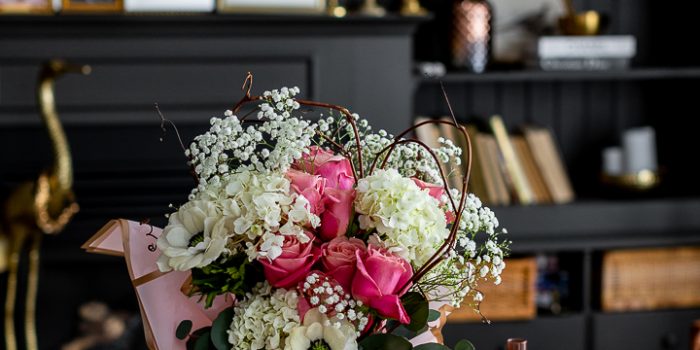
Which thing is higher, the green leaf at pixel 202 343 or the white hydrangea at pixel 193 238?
the white hydrangea at pixel 193 238

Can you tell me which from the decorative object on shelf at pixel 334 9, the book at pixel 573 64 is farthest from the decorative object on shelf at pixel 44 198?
the book at pixel 573 64

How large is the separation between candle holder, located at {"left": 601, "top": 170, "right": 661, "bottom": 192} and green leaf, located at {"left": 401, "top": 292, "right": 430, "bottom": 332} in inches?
85.5

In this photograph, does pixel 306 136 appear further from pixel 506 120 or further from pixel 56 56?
pixel 506 120

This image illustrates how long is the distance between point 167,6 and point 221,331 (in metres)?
Result: 1.79

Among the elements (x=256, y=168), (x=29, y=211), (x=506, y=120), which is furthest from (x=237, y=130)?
(x=506, y=120)

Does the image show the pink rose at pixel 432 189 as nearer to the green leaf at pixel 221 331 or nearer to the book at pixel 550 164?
the green leaf at pixel 221 331

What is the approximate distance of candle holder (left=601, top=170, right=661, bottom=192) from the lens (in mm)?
2924

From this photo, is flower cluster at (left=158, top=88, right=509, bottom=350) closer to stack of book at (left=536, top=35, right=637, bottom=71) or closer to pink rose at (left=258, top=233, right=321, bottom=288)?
pink rose at (left=258, top=233, right=321, bottom=288)

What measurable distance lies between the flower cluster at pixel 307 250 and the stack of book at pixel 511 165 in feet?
6.06

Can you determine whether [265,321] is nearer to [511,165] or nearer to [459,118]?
[511,165]

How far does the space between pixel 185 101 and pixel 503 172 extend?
937mm

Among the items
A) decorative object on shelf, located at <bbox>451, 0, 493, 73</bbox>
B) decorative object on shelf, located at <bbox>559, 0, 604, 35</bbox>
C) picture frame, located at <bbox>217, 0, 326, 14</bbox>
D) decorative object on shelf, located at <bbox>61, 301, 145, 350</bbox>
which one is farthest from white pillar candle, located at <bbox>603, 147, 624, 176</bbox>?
decorative object on shelf, located at <bbox>61, 301, 145, 350</bbox>

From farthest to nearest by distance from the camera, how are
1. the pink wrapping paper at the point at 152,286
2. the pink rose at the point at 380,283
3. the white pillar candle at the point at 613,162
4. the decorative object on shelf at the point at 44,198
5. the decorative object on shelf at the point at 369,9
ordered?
the white pillar candle at the point at 613,162, the decorative object on shelf at the point at 369,9, the decorative object on shelf at the point at 44,198, the pink wrapping paper at the point at 152,286, the pink rose at the point at 380,283

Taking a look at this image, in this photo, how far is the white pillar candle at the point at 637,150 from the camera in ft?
9.68
